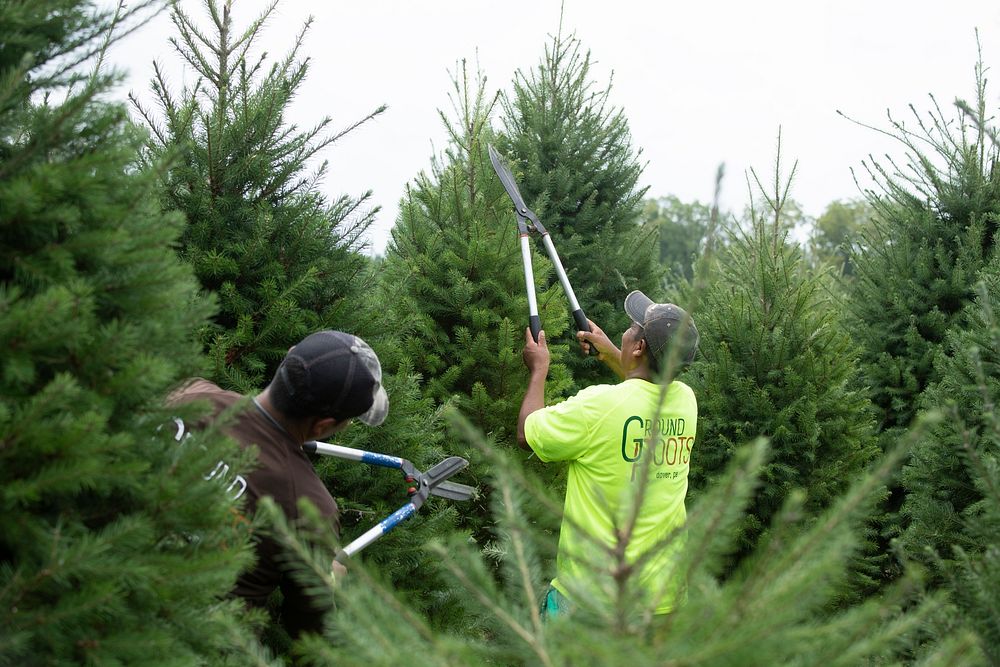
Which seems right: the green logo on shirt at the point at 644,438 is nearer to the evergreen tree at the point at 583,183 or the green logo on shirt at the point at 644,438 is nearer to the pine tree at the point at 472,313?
the pine tree at the point at 472,313

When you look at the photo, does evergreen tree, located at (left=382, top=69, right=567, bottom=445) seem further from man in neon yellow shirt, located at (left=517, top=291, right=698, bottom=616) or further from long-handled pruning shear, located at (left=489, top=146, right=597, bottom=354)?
man in neon yellow shirt, located at (left=517, top=291, right=698, bottom=616)

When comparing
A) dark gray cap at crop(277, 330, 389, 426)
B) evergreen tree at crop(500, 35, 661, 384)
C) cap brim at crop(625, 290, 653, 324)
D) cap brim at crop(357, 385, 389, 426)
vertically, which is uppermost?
evergreen tree at crop(500, 35, 661, 384)

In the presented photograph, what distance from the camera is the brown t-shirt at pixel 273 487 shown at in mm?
2545

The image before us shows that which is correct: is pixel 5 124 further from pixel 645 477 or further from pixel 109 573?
pixel 645 477

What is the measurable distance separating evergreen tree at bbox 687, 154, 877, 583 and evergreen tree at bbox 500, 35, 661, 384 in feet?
7.21

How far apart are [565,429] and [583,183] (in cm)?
491

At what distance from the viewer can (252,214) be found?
3.45 metres

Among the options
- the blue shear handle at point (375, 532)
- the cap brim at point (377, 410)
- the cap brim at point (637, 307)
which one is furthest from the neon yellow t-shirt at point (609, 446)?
the cap brim at point (377, 410)

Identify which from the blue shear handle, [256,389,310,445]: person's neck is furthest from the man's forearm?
[256,389,310,445]: person's neck

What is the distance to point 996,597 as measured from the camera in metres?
1.84

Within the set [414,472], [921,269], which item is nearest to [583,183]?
[921,269]

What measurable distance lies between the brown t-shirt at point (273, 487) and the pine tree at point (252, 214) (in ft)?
1.77

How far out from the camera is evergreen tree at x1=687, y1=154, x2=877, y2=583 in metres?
4.80

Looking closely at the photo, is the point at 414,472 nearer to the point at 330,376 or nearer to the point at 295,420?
the point at 295,420
